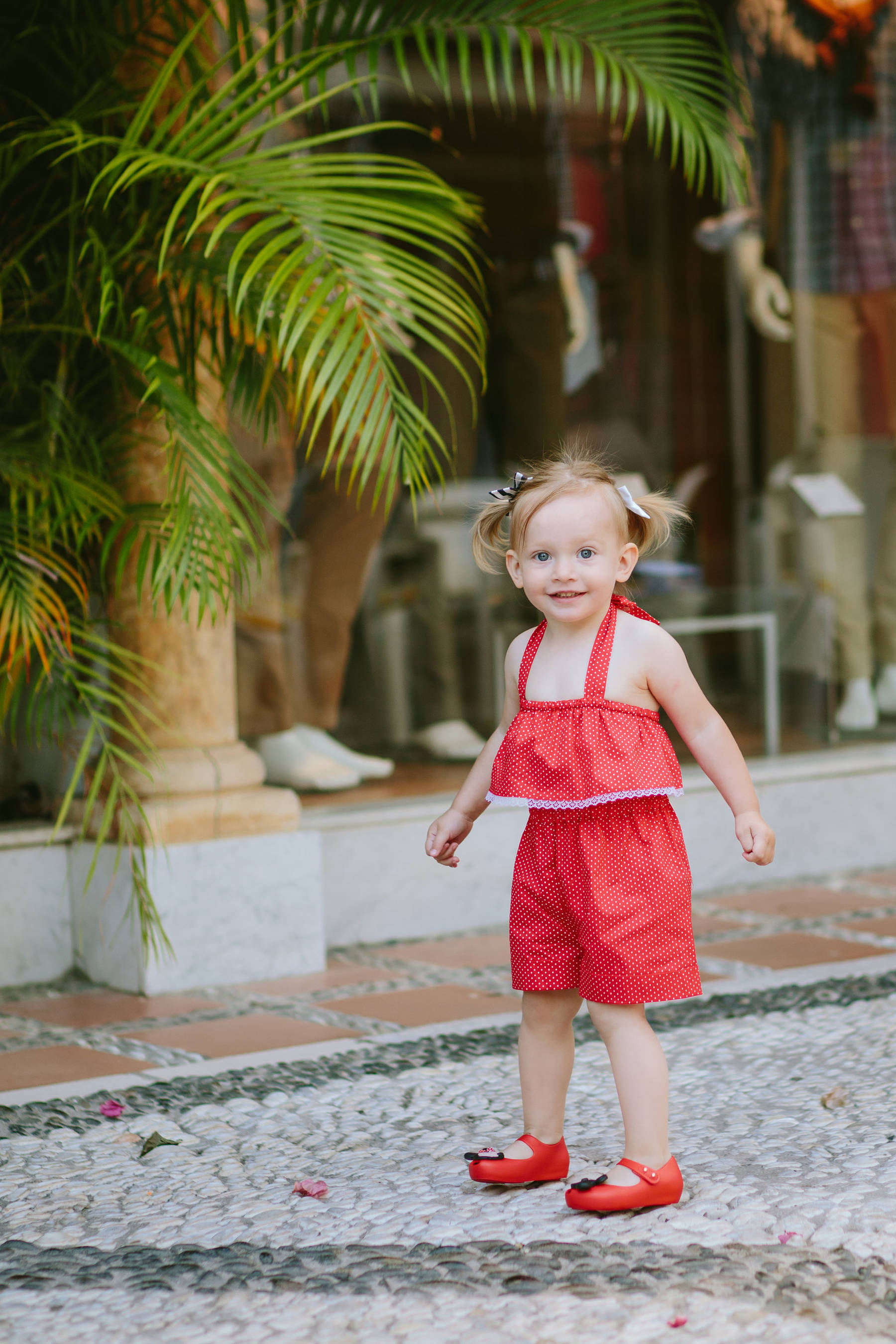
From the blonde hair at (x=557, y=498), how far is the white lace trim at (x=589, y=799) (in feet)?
1.19

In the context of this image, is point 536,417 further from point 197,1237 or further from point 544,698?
point 197,1237

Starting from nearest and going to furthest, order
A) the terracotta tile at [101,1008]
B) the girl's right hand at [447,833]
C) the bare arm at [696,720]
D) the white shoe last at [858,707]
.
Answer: the bare arm at [696,720] → the girl's right hand at [447,833] → the terracotta tile at [101,1008] → the white shoe last at [858,707]

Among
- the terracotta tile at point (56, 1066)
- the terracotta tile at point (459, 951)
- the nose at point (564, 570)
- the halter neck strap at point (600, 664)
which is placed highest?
the nose at point (564, 570)

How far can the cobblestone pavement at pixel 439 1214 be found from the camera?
6.62ft

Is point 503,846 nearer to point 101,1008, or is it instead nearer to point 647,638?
point 101,1008

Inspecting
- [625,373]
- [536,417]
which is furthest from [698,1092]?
[625,373]

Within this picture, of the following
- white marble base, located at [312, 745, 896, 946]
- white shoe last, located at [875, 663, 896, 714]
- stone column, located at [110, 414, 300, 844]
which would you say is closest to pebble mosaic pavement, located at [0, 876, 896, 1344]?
stone column, located at [110, 414, 300, 844]

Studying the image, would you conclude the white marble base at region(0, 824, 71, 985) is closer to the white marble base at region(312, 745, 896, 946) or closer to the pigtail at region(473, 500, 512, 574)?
the white marble base at region(312, 745, 896, 946)

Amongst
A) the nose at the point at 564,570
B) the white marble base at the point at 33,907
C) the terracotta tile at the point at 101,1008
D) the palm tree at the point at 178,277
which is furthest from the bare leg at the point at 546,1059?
the white marble base at the point at 33,907

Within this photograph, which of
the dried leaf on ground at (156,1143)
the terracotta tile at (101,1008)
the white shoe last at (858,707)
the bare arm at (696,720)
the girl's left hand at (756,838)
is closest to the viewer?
the girl's left hand at (756,838)

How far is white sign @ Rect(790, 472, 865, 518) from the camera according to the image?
591 cm

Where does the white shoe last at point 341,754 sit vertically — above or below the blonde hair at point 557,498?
below

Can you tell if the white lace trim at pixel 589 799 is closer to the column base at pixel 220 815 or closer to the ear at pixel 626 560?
the ear at pixel 626 560

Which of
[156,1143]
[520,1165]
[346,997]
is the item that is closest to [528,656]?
[520,1165]
